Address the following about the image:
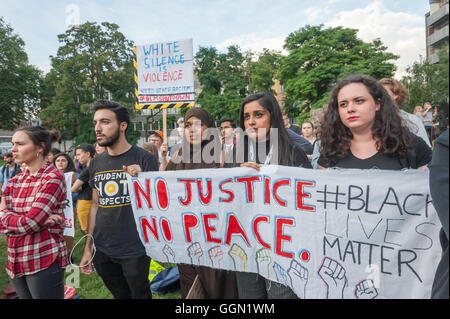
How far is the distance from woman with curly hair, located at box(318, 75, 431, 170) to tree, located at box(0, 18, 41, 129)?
32.7 m

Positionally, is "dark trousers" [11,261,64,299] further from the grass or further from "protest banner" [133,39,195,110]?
"protest banner" [133,39,195,110]

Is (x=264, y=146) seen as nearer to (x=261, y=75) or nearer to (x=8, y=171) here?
(x=8, y=171)

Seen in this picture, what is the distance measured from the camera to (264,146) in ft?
7.47

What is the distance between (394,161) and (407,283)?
74 centimetres

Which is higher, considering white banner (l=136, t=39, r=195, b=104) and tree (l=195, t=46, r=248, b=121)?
tree (l=195, t=46, r=248, b=121)

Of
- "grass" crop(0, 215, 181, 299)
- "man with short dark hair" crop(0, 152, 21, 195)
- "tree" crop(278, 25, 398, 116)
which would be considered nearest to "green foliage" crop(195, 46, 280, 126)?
"tree" crop(278, 25, 398, 116)

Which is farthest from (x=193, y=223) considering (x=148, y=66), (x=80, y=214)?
(x=148, y=66)

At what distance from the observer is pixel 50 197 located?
2.22 metres

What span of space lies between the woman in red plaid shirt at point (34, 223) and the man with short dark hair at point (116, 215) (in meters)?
0.28

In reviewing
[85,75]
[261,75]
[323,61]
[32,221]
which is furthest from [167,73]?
[261,75]

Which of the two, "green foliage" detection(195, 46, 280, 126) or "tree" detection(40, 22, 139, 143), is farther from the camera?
"green foliage" detection(195, 46, 280, 126)

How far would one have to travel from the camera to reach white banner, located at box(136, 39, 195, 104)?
4.88m

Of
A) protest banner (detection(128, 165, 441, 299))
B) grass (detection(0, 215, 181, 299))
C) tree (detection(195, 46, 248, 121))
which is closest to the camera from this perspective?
protest banner (detection(128, 165, 441, 299))

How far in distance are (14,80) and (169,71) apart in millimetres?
30896
